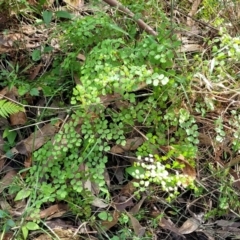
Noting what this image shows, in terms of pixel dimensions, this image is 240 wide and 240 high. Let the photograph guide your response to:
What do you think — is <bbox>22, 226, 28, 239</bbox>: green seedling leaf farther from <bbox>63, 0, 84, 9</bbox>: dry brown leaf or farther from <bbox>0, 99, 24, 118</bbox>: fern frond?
<bbox>63, 0, 84, 9</bbox>: dry brown leaf

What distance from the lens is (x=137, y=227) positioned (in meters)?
1.99

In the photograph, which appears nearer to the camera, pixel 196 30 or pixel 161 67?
pixel 161 67

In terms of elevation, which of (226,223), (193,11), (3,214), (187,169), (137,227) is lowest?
(226,223)

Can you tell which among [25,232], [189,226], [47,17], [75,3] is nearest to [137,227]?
[189,226]

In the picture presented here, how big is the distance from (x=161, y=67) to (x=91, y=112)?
1.16ft

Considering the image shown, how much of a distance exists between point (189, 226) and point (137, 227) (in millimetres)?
236

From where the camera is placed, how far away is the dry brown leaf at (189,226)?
2047mm

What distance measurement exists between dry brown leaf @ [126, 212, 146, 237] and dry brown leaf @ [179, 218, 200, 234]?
0.17 m

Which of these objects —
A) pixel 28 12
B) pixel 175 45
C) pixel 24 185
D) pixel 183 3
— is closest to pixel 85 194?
pixel 24 185

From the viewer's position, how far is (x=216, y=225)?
208cm

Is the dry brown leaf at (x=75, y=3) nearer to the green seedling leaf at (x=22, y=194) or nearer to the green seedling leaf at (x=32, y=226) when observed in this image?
the green seedling leaf at (x=22, y=194)

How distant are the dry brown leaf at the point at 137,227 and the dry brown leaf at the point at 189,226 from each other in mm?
174

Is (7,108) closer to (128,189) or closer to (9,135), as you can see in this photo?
(9,135)

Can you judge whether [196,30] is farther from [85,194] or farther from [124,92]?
[85,194]
